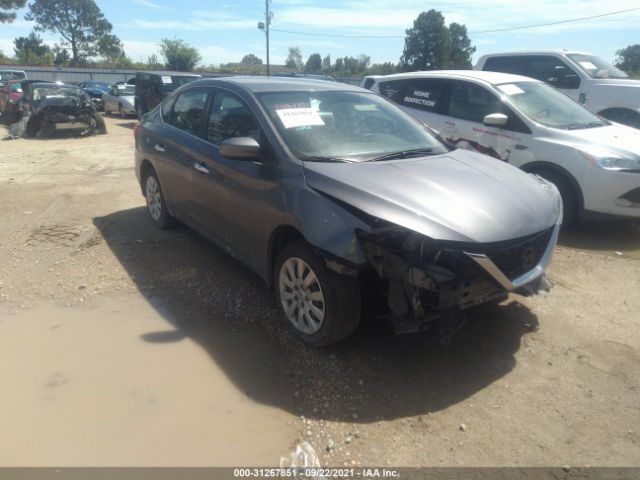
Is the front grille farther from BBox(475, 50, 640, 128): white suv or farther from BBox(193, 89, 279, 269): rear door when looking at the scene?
BBox(475, 50, 640, 128): white suv

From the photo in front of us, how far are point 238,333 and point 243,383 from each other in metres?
0.59

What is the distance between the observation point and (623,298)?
417cm

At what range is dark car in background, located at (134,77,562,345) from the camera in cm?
278

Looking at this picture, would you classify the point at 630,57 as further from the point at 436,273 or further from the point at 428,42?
the point at 436,273

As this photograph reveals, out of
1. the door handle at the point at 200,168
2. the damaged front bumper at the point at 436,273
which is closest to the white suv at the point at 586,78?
the damaged front bumper at the point at 436,273

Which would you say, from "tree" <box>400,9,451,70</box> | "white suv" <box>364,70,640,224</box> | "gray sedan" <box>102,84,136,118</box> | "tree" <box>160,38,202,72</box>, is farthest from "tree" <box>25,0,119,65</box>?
"white suv" <box>364,70,640,224</box>

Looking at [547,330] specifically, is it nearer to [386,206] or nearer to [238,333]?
[386,206]

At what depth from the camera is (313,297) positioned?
320 cm

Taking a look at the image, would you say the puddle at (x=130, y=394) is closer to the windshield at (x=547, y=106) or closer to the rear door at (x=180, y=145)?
the rear door at (x=180, y=145)

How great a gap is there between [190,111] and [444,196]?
2783 millimetres

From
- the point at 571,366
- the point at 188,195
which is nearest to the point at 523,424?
the point at 571,366

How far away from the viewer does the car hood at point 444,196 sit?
9.20 ft

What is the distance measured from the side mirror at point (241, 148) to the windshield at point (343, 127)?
24cm

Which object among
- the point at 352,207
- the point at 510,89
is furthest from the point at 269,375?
the point at 510,89
